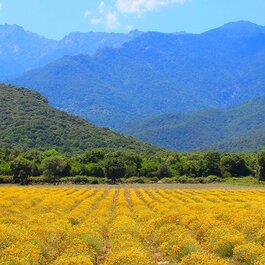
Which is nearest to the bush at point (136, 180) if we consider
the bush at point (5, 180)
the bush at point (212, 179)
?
the bush at point (212, 179)

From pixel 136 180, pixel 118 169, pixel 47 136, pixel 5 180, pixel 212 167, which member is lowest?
pixel 5 180

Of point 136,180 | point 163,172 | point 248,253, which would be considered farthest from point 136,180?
point 248,253

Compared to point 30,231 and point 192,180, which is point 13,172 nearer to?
point 192,180

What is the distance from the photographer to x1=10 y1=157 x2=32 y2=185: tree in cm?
9638

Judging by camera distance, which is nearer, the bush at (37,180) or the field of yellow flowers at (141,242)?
the field of yellow flowers at (141,242)

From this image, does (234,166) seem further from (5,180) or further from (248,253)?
(248,253)

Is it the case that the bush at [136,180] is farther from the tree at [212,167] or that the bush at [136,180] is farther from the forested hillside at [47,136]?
the forested hillside at [47,136]

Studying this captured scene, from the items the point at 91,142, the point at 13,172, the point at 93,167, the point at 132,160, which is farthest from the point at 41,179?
the point at 91,142

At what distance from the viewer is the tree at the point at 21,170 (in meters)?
96.4

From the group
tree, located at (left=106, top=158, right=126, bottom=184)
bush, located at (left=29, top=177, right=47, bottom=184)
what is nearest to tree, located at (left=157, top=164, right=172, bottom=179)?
tree, located at (left=106, top=158, right=126, bottom=184)

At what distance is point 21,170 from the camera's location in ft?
316

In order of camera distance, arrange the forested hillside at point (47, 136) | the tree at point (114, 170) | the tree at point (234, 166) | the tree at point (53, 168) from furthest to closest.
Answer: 1. the forested hillside at point (47, 136)
2. the tree at point (234, 166)
3. the tree at point (114, 170)
4. the tree at point (53, 168)

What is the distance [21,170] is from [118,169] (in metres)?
22.1

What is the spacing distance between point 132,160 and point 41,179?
30.4 meters
